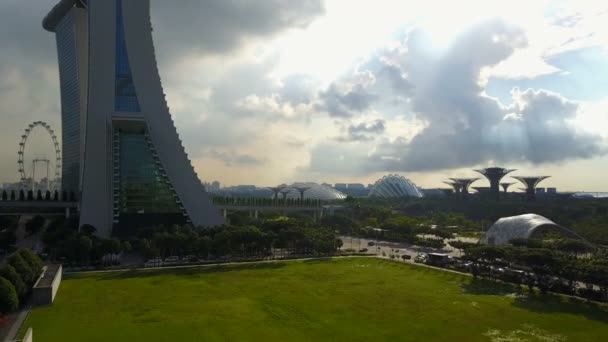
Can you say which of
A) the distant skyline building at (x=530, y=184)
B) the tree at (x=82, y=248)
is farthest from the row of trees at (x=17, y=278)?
the distant skyline building at (x=530, y=184)

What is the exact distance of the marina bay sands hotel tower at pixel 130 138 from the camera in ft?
180

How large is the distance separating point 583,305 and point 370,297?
13243 millimetres

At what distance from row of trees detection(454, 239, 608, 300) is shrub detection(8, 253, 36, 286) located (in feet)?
106

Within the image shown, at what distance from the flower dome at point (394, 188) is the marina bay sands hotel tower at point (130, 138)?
107813mm

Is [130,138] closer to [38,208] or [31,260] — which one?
→ [38,208]

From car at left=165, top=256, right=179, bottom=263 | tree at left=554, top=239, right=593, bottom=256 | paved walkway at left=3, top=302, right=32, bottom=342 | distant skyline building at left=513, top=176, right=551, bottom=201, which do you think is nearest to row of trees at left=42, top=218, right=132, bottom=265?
car at left=165, top=256, right=179, bottom=263

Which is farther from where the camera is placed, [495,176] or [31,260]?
[495,176]

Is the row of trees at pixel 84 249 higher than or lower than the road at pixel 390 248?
higher

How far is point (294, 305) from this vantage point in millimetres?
27859

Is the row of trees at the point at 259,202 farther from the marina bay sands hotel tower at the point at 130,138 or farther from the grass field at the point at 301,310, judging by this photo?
the grass field at the point at 301,310

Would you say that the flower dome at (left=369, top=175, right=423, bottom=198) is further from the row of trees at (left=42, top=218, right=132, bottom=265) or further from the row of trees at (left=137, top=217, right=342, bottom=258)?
the row of trees at (left=42, top=218, right=132, bottom=265)

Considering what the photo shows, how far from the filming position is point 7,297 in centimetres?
2425

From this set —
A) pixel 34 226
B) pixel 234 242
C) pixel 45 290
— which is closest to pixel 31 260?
pixel 45 290

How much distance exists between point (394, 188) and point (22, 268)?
5490 inches
